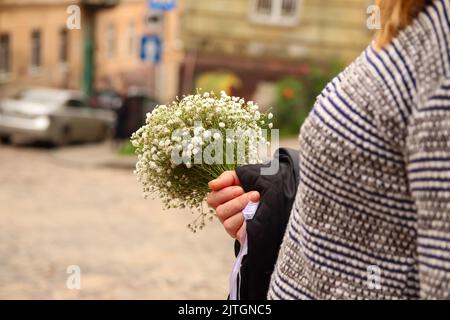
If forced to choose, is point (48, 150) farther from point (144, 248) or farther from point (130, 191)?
point (144, 248)

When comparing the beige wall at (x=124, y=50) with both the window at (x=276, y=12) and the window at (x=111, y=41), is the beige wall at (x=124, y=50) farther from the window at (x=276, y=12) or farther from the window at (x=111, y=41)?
the window at (x=276, y=12)

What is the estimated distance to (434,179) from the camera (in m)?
1.36

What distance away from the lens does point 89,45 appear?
29.6m

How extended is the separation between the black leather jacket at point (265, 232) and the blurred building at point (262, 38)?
21.9 m

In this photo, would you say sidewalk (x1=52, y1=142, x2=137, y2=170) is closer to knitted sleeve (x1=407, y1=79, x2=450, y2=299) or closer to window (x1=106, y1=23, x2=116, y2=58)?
knitted sleeve (x1=407, y1=79, x2=450, y2=299)

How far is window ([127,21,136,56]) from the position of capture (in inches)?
Answer: 1576

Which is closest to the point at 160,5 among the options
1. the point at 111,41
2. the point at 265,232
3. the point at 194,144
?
the point at 194,144

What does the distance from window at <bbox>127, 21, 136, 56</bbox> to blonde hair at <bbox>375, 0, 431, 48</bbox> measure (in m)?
39.2

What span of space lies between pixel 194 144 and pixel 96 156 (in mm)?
16242

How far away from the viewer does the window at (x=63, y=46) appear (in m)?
35.7

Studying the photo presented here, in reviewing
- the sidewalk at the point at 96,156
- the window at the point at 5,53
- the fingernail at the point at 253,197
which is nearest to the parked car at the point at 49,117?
the sidewalk at the point at 96,156

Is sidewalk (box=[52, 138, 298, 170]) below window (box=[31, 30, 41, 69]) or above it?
below

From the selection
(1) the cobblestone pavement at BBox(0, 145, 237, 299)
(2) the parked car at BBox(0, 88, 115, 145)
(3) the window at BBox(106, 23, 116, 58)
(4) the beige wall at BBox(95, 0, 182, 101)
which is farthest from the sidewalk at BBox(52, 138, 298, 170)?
(3) the window at BBox(106, 23, 116, 58)

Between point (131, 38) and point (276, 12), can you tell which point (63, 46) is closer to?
point (131, 38)
